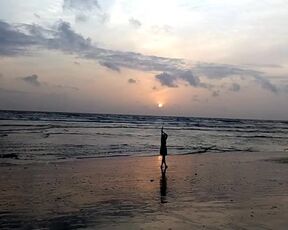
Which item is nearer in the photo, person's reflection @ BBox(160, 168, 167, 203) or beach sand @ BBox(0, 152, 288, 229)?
beach sand @ BBox(0, 152, 288, 229)

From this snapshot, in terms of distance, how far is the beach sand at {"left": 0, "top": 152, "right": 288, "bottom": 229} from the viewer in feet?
36.6

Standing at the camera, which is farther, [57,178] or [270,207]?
[57,178]

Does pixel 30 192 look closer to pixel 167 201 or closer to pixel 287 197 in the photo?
pixel 167 201

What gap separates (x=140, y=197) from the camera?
14.4 m

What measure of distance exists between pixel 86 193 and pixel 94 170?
6.48 meters

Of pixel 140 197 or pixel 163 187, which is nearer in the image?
pixel 140 197

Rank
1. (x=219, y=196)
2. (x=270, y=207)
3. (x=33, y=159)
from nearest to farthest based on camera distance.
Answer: (x=270, y=207)
(x=219, y=196)
(x=33, y=159)

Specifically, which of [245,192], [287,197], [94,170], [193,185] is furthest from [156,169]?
[287,197]

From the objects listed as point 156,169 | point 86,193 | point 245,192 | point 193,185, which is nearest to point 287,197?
point 245,192

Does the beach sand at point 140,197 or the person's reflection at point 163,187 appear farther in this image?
the person's reflection at point 163,187

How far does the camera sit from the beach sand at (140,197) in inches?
439

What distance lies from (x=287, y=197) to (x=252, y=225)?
14.9ft

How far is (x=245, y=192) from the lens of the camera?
15.8 meters

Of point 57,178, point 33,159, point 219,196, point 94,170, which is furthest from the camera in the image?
point 33,159
